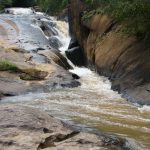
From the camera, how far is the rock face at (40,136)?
23.7 ft

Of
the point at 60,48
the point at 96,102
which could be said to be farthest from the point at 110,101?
the point at 60,48

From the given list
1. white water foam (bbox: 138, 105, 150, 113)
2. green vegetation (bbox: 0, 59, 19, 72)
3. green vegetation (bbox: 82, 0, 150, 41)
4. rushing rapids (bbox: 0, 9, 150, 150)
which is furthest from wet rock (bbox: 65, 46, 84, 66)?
white water foam (bbox: 138, 105, 150, 113)

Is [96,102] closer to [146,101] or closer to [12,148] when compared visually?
[146,101]

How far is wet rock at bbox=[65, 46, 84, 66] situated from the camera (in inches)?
895

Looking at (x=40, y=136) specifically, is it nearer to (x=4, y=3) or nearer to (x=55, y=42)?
(x=55, y=42)

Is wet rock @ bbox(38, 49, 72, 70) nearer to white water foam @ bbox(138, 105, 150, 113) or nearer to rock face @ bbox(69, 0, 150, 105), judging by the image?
rock face @ bbox(69, 0, 150, 105)

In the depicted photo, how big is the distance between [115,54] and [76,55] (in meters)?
5.63

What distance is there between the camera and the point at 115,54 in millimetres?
17578

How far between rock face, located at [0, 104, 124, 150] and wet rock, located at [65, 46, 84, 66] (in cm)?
1376

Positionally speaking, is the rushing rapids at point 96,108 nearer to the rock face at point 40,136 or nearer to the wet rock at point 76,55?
the rock face at point 40,136

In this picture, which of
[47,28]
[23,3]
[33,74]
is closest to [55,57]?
[33,74]

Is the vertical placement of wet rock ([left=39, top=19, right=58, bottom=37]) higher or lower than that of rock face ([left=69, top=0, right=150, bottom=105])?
higher

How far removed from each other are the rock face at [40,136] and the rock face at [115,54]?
5084 millimetres

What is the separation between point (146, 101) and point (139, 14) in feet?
10.8
